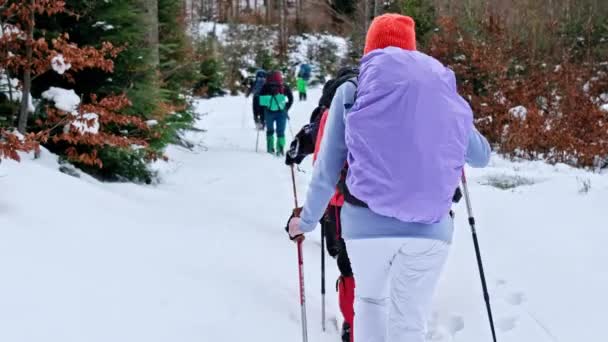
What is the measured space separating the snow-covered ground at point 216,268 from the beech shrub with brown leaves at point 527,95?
327cm

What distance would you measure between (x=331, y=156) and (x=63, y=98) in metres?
4.63

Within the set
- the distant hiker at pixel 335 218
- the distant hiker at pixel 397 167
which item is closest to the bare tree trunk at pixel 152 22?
the distant hiker at pixel 335 218

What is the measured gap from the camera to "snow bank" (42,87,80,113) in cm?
660

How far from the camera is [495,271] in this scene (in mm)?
5316

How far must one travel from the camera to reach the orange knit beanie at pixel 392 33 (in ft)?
9.28

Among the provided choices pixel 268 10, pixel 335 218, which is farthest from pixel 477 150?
pixel 268 10

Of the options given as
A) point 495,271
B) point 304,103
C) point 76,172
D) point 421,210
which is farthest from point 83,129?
point 304,103

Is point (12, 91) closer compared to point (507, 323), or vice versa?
point (507, 323)

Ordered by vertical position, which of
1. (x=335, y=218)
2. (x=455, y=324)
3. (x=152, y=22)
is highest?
(x=152, y=22)

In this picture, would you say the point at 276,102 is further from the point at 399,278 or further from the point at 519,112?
the point at 399,278

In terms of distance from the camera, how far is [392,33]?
2824 mm

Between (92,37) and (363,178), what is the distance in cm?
577

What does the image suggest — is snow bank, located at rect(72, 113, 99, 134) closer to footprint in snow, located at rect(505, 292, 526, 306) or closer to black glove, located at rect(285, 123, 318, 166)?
black glove, located at rect(285, 123, 318, 166)

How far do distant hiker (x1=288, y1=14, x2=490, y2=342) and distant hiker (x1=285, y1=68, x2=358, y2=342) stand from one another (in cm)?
70
